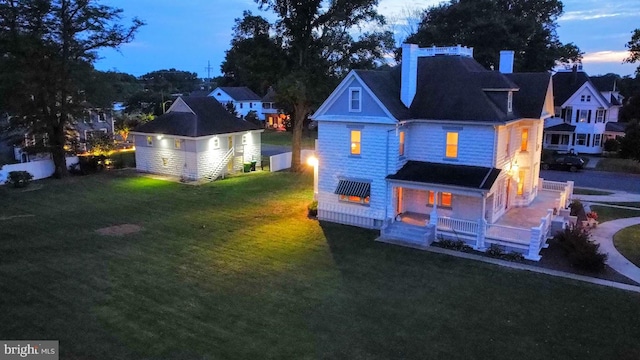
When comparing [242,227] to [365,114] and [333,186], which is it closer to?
[333,186]

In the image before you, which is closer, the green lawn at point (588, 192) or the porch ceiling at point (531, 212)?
the porch ceiling at point (531, 212)

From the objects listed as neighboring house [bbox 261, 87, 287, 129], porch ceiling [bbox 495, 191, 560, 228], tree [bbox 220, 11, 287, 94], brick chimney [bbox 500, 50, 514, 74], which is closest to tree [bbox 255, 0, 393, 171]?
tree [bbox 220, 11, 287, 94]

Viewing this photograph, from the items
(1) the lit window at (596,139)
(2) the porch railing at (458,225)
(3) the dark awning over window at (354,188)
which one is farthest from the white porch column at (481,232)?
(1) the lit window at (596,139)

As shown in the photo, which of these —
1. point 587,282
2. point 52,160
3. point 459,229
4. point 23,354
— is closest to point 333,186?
point 459,229

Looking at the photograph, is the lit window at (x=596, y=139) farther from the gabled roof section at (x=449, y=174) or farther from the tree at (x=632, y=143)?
the gabled roof section at (x=449, y=174)

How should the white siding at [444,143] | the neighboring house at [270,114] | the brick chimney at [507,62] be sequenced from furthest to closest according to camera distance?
the neighboring house at [270,114], the brick chimney at [507,62], the white siding at [444,143]

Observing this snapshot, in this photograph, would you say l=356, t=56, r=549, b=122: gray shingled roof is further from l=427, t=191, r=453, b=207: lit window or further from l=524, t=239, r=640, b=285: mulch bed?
l=524, t=239, r=640, b=285: mulch bed

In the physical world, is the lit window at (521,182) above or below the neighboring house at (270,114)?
below
